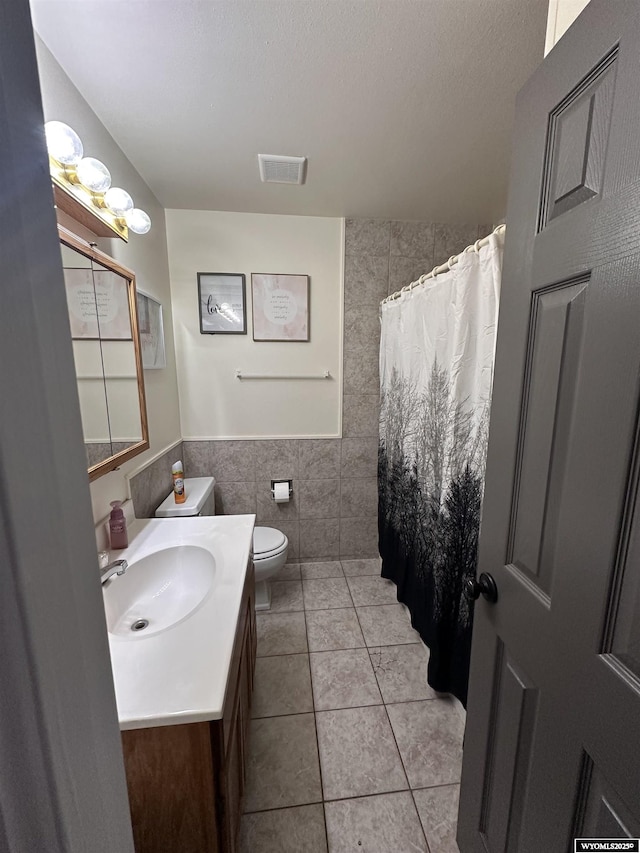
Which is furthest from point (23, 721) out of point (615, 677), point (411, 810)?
point (411, 810)

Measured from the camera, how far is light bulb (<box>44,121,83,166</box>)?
98cm

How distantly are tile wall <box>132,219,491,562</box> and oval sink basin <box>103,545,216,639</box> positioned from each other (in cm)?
95

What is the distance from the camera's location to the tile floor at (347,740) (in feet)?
3.65

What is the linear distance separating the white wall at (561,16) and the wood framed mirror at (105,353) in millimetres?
1358

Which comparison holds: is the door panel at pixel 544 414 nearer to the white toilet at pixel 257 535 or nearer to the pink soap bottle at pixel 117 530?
the pink soap bottle at pixel 117 530

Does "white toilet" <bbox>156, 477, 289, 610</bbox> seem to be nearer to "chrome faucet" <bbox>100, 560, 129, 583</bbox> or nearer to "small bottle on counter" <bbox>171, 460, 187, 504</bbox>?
"small bottle on counter" <bbox>171, 460, 187, 504</bbox>

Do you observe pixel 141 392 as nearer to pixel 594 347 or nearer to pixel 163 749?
pixel 163 749

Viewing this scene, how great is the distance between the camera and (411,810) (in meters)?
1.16

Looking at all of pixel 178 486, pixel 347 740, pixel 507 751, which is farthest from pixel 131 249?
Answer: pixel 347 740

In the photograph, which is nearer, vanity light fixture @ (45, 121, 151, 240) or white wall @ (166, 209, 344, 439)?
vanity light fixture @ (45, 121, 151, 240)

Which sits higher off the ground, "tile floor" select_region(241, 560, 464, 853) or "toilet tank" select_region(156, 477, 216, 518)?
"toilet tank" select_region(156, 477, 216, 518)

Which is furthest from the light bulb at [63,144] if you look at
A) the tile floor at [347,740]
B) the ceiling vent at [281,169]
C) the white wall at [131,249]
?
the tile floor at [347,740]

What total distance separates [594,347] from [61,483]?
0.75 meters

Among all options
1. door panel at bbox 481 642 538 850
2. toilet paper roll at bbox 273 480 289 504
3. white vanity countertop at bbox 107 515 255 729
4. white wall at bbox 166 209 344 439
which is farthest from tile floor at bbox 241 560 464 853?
white wall at bbox 166 209 344 439
